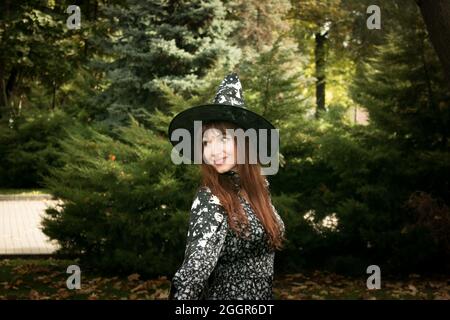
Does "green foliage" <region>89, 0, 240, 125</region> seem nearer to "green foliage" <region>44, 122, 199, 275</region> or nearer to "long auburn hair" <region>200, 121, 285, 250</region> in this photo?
"green foliage" <region>44, 122, 199, 275</region>

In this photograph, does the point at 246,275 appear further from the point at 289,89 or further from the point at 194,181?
the point at 289,89

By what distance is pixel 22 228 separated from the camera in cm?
1382

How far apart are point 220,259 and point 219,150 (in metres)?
0.46

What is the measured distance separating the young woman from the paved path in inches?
288

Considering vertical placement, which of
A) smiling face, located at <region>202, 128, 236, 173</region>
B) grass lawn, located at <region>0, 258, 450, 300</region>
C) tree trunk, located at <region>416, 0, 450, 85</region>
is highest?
tree trunk, located at <region>416, 0, 450, 85</region>

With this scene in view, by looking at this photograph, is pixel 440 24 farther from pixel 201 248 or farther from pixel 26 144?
pixel 26 144

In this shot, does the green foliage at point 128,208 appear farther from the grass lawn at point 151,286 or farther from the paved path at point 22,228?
the paved path at point 22,228

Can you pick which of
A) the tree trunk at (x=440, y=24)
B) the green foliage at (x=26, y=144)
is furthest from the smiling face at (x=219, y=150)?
the green foliage at (x=26, y=144)

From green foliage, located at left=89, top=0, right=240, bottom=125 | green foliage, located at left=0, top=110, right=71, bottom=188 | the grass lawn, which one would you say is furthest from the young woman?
green foliage, located at left=0, top=110, right=71, bottom=188

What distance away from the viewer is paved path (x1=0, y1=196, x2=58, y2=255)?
1132 cm

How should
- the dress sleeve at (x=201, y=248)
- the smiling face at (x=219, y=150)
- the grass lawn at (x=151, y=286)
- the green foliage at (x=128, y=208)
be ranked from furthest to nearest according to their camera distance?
the green foliage at (x=128, y=208)
the grass lawn at (x=151, y=286)
the smiling face at (x=219, y=150)
the dress sleeve at (x=201, y=248)

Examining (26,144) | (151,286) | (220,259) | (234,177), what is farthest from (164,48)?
(220,259)

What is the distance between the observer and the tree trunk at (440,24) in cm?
650

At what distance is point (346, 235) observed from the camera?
9898 mm
